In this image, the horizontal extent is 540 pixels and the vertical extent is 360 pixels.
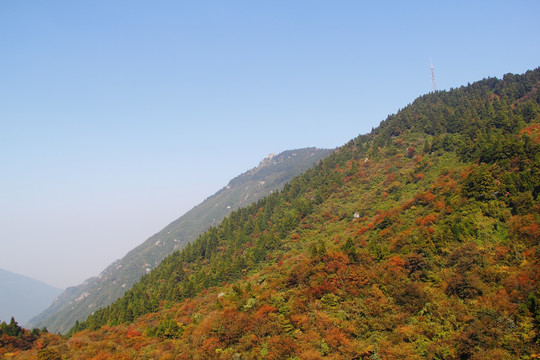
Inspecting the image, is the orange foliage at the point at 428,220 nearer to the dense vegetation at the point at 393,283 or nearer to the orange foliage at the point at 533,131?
the dense vegetation at the point at 393,283

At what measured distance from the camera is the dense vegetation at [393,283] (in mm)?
25250

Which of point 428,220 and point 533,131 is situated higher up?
point 533,131

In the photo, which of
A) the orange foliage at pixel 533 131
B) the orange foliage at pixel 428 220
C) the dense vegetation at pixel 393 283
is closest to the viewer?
the dense vegetation at pixel 393 283

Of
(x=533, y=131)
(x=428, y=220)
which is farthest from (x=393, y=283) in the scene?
(x=533, y=131)

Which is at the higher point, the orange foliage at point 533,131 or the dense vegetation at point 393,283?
the orange foliage at point 533,131

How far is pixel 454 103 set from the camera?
12775 cm

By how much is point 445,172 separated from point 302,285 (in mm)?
48255

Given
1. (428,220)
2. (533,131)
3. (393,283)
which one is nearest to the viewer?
(393,283)

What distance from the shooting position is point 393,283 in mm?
34156

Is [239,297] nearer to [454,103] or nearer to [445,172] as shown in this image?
[445,172]

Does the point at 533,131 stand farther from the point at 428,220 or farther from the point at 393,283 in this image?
the point at 393,283

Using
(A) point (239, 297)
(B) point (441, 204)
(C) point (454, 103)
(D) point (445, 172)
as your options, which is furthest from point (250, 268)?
(C) point (454, 103)

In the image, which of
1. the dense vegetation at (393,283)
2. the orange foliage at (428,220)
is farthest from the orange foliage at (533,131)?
the orange foliage at (428,220)

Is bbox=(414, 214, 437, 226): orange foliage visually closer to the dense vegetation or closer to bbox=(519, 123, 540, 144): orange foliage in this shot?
the dense vegetation
